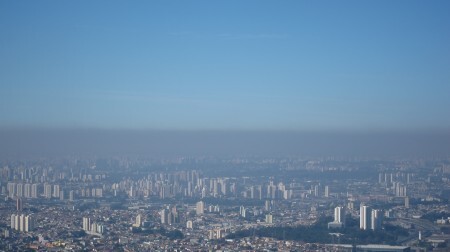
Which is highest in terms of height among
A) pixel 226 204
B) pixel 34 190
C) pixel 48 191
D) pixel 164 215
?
pixel 34 190

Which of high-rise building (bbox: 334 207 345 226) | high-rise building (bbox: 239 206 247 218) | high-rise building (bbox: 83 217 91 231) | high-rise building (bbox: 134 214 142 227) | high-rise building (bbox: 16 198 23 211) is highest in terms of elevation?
high-rise building (bbox: 16 198 23 211)

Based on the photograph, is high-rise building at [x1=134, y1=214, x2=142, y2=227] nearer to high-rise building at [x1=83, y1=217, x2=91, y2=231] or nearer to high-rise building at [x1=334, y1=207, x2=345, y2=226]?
high-rise building at [x1=83, y1=217, x2=91, y2=231]

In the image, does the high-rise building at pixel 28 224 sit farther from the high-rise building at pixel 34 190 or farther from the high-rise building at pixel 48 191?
the high-rise building at pixel 48 191

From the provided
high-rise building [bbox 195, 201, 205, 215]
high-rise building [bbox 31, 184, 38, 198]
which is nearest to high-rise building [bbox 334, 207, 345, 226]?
high-rise building [bbox 195, 201, 205, 215]

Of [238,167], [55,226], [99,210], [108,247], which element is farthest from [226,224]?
[238,167]

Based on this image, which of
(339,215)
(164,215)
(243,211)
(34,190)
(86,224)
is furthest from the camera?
(243,211)

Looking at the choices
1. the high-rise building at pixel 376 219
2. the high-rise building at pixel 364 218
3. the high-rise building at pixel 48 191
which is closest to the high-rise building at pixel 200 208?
the high-rise building at pixel 48 191

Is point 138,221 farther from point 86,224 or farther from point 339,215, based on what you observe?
point 339,215

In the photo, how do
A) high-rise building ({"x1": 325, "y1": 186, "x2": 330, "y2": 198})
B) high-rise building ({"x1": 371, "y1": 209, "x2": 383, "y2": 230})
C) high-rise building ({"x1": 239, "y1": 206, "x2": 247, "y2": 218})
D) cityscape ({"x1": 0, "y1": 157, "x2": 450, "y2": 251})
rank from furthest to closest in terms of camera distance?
high-rise building ({"x1": 325, "y1": 186, "x2": 330, "y2": 198}) → high-rise building ({"x1": 239, "y1": 206, "x2": 247, "y2": 218}) → high-rise building ({"x1": 371, "y1": 209, "x2": 383, "y2": 230}) → cityscape ({"x1": 0, "y1": 157, "x2": 450, "y2": 251})

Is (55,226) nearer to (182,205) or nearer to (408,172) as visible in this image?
(182,205)

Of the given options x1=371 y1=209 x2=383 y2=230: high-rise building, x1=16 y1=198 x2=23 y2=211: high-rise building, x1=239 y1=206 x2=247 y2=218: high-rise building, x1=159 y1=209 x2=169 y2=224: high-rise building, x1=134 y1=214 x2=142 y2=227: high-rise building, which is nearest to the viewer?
x1=371 y1=209 x2=383 y2=230: high-rise building

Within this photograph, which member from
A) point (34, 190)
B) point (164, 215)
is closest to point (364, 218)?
point (164, 215)

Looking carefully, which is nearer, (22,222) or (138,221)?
(22,222)
